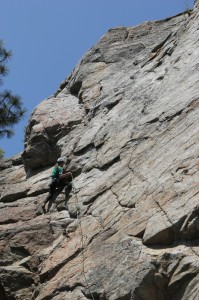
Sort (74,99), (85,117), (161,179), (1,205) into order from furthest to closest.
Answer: (74,99) → (85,117) → (1,205) → (161,179)

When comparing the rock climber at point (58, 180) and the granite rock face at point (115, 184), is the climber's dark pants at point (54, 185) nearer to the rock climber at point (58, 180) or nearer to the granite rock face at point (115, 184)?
the rock climber at point (58, 180)

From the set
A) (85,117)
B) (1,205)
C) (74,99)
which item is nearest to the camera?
(1,205)

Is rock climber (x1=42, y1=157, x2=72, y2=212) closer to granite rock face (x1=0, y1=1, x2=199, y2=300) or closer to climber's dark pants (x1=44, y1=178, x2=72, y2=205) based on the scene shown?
climber's dark pants (x1=44, y1=178, x2=72, y2=205)

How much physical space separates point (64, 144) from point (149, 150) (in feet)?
16.2

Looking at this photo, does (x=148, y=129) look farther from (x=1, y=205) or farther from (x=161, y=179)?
(x=1, y=205)

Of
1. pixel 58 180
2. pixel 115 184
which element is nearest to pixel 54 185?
pixel 58 180

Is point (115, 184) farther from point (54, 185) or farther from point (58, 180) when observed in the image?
point (54, 185)

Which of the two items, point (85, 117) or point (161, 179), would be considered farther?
point (85, 117)

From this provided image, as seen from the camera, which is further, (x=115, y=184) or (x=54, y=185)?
(x=54, y=185)

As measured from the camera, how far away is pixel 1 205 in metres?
18.5

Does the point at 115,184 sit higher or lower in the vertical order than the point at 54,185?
lower

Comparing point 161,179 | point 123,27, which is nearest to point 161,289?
point 161,179

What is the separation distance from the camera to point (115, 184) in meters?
15.4

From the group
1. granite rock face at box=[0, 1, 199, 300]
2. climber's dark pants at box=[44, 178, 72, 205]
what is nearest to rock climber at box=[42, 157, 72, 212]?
climber's dark pants at box=[44, 178, 72, 205]
